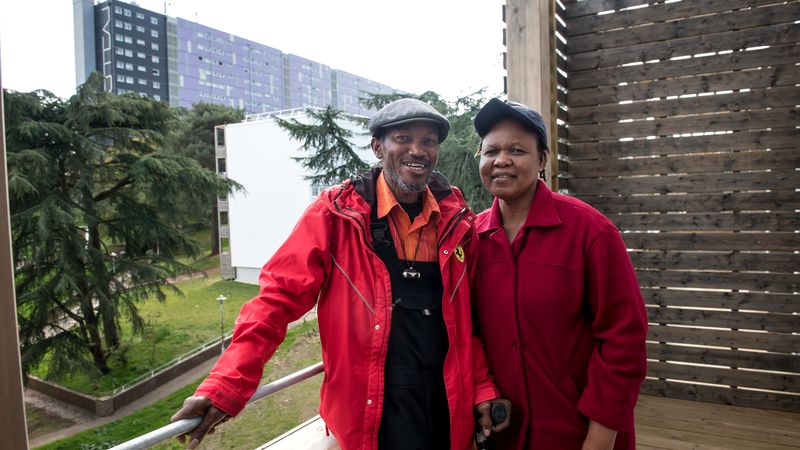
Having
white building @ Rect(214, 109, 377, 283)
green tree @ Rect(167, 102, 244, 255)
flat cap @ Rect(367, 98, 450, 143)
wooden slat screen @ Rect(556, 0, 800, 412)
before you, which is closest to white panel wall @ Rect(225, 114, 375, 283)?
white building @ Rect(214, 109, 377, 283)

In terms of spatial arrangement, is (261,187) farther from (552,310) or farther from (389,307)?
(552,310)

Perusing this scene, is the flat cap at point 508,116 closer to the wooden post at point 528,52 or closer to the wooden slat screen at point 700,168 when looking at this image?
the wooden post at point 528,52

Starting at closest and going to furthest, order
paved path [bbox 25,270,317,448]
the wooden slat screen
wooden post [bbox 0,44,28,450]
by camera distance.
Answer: wooden post [bbox 0,44,28,450], the wooden slat screen, paved path [bbox 25,270,317,448]

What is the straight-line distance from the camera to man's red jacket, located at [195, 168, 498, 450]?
119 cm

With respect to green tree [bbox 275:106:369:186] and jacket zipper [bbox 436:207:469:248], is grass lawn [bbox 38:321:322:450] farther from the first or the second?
jacket zipper [bbox 436:207:469:248]

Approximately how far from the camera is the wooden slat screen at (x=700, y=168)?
10.5ft

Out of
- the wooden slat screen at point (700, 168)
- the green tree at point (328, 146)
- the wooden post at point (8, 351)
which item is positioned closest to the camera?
the wooden post at point (8, 351)

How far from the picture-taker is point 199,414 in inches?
39.4

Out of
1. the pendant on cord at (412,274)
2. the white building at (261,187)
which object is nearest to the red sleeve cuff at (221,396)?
the pendant on cord at (412,274)

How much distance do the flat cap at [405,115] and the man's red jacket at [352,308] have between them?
0.22 m

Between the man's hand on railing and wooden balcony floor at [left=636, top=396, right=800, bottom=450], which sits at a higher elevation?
the man's hand on railing

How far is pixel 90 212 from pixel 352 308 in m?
11.8

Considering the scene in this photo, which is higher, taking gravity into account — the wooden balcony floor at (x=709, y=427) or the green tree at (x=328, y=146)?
the green tree at (x=328, y=146)

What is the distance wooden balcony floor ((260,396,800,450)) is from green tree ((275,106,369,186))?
6315mm
